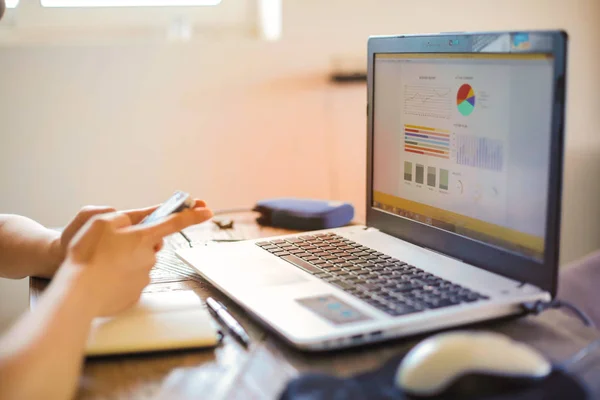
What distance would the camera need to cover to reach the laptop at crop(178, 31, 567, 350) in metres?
0.80

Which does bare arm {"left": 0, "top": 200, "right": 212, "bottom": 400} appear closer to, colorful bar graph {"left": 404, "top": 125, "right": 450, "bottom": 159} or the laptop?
the laptop

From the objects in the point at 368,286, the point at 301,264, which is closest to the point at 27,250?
the point at 301,264

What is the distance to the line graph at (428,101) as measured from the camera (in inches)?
39.6

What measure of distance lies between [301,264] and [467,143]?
0.90 ft

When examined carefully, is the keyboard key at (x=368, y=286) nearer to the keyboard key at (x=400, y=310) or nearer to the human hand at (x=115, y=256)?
the keyboard key at (x=400, y=310)

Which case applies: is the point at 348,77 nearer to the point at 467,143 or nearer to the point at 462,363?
the point at 467,143

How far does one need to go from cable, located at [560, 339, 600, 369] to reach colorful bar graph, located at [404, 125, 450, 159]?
331 mm

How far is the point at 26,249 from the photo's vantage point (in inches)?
41.4

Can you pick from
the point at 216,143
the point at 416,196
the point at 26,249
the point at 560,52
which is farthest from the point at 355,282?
the point at 216,143

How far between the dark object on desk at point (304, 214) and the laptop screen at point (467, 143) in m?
0.13

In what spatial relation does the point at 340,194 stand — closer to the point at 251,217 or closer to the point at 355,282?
the point at 251,217

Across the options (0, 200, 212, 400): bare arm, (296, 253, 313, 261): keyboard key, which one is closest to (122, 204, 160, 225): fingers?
(0, 200, 212, 400): bare arm

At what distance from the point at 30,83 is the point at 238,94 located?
0.50 metres

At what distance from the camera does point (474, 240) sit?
0.97m
